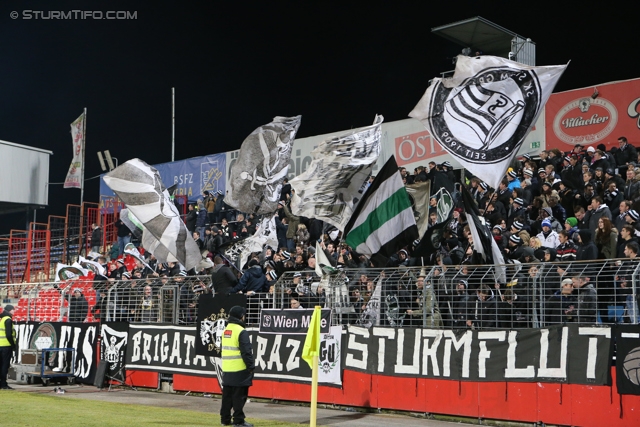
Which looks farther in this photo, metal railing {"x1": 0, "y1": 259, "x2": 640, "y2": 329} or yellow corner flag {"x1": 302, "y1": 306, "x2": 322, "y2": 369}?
metal railing {"x1": 0, "y1": 259, "x2": 640, "y2": 329}

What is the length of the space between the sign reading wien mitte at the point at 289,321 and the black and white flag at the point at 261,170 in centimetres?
253

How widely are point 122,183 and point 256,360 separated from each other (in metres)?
5.42

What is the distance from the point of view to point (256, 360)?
16.9 metres

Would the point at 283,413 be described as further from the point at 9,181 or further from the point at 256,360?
the point at 9,181

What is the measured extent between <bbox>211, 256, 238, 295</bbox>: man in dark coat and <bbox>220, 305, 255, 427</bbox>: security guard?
3793 mm

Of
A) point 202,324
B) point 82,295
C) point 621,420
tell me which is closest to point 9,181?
point 82,295

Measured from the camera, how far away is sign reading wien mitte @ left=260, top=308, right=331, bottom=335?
1531 centimetres

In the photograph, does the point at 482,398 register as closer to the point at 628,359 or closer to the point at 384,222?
the point at 628,359

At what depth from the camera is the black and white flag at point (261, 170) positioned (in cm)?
1761

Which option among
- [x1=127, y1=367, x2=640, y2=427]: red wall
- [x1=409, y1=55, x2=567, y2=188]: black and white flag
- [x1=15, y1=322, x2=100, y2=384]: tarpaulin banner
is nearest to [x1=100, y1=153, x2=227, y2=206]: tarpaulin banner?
[x1=15, y1=322, x2=100, y2=384]: tarpaulin banner

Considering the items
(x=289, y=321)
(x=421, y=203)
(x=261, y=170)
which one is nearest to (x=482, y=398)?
(x=289, y=321)

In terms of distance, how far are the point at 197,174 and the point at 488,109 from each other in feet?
65.2

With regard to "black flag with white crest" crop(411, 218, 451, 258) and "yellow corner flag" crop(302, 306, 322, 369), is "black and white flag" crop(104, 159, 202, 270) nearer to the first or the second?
"black flag with white crest" crop(411, 218, 451, 258)

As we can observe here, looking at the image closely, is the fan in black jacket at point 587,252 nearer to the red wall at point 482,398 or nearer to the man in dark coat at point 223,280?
the red wall at point 482,398
